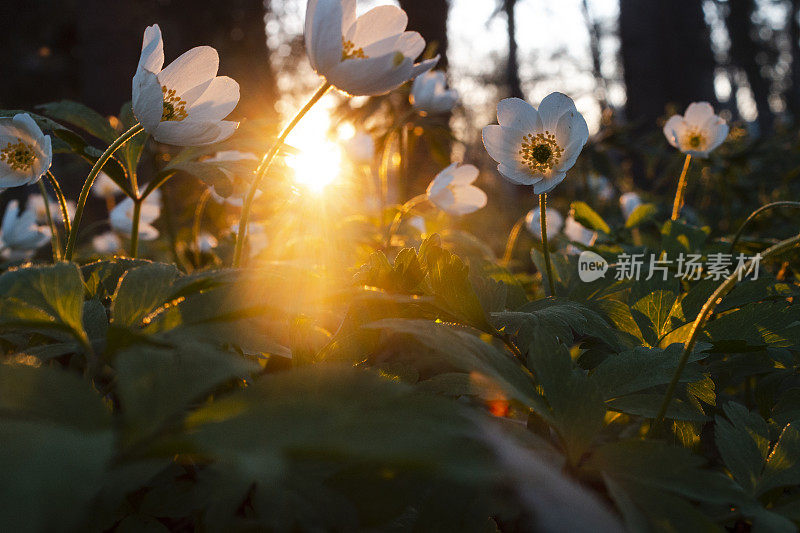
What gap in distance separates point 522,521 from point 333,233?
0.90 metres

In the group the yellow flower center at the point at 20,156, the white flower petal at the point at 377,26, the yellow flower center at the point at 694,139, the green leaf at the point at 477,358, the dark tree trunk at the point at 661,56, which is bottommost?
the green leaf at the point at 477,358

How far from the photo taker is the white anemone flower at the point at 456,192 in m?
1.85

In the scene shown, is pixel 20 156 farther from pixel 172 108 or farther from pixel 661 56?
pixel 661 56

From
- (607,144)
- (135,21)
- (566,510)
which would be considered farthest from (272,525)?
(135,21)

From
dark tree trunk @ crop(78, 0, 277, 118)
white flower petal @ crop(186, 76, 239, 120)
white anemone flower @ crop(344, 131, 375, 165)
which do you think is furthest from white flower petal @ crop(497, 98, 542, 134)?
dark tree trunk @ crop(78, 0, 277, 118)

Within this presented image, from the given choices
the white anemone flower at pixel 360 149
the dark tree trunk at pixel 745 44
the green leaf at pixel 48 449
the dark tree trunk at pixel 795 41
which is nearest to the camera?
the green leaf at pixel 48 449

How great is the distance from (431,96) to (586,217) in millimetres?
844

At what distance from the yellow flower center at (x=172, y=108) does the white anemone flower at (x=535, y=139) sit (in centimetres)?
59

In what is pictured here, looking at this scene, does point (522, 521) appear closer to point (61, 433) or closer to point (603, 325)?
point (603, 325)

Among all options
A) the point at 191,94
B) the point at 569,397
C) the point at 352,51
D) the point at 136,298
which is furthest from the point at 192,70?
the point at 569,397

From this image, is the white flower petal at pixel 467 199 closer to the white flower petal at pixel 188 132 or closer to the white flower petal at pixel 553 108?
the white flower petal at pixel 553 108

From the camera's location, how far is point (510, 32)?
867 inches

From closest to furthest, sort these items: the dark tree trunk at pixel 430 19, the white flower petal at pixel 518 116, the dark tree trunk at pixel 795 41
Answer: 1. the white flower petal at pixel 518 116
2. the dark tree trunk at pixel 430 19
3. the dark tree trunk at pixel 795 41

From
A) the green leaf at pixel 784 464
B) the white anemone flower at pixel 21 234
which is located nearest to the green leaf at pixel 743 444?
the green leaf at pixel 784 464
